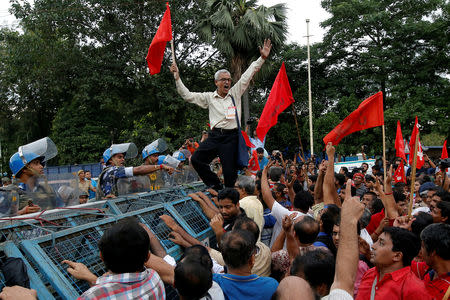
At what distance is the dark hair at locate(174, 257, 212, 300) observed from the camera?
2078mm

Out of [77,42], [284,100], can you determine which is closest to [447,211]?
[284,100]

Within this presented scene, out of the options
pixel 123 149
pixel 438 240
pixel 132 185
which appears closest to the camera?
pixel 438 240

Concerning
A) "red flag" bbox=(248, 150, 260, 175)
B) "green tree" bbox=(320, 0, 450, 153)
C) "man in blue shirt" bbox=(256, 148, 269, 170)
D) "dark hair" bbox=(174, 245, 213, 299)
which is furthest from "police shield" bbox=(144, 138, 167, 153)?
"green tree" bbox=(320, 0, 450, 153)

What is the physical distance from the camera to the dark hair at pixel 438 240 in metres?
2.63

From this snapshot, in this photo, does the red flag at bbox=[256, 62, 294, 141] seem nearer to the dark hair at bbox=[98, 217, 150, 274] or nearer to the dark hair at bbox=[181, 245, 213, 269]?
the dark hair at bbox=[181, 245, 213, 269]

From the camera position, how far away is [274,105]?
756cm

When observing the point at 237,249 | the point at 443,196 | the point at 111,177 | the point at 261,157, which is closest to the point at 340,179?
the point at 443,196

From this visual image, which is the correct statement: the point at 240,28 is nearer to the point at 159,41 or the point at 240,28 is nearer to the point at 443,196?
the point at 159,41

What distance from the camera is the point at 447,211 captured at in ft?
13.7

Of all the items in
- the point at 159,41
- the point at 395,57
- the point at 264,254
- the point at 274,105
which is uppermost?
the point at 395,57

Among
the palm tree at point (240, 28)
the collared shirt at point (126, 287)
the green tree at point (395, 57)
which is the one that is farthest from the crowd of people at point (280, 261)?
the green tree at point (395, 57)

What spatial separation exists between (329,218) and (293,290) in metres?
1.54

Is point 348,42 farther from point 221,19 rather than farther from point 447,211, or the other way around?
point 447,211

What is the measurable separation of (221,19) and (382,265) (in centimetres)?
1386
